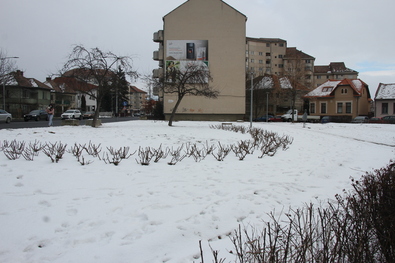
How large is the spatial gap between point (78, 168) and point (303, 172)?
5613 millimetres

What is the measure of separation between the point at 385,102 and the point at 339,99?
7.41 meters

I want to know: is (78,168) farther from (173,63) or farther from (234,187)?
(173,63)

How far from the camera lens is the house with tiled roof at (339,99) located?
5200cm

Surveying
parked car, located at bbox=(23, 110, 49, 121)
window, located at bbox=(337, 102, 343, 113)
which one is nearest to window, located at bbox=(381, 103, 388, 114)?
→ window, located at bbox=(337, 102, 343, 113)

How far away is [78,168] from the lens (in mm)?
6566

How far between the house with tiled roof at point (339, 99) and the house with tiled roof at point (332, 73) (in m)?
40.3

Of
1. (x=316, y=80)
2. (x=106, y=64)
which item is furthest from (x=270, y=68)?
(x=106, y=64)

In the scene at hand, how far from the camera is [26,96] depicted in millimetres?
58219

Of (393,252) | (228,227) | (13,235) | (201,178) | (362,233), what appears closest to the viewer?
(393,252)

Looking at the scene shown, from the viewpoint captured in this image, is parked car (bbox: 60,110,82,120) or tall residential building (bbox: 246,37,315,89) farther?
tall residential building (bbox: 246,37,315,89)

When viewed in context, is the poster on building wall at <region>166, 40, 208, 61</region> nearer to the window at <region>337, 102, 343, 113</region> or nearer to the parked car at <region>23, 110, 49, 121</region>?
the parked car at <region>23, 110, 49, 121</region>

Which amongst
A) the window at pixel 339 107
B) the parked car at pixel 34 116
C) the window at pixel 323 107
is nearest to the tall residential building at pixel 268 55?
the window at pixel 323 107

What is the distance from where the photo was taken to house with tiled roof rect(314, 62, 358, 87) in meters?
94.1

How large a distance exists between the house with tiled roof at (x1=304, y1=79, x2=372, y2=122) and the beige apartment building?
19145mm
